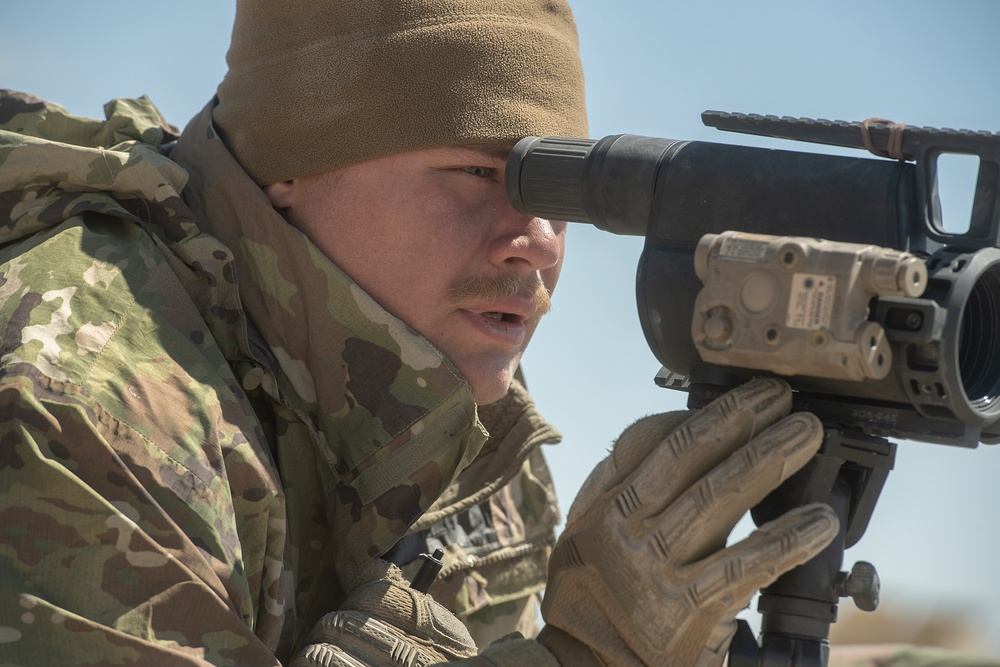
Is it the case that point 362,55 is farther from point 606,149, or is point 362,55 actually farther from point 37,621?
point 37,621

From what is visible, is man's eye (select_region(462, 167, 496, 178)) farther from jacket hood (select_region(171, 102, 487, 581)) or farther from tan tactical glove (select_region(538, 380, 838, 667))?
tan tactical glove (select_region(538, 380, 838, 667))

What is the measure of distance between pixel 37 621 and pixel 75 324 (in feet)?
1.76

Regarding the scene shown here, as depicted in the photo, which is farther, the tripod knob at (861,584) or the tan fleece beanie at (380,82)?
the tan fleece beanie at (380,82)

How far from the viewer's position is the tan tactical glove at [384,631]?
227 centimetres

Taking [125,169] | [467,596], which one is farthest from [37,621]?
[467,596]

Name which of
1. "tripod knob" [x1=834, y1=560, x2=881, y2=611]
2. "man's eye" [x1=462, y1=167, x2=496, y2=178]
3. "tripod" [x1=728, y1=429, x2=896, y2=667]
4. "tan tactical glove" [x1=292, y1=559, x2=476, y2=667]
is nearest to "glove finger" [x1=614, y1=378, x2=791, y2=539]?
"tripod" [x1=728, y1=429, x2=896, y2=667]

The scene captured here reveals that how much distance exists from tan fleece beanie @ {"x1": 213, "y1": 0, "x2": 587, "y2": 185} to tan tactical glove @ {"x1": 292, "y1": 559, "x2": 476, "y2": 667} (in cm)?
91

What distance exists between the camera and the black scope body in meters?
1.85

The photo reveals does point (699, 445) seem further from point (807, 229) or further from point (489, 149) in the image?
point (489, 149)

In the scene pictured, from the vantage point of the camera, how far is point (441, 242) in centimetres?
263

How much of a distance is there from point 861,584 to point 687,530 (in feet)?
0.97

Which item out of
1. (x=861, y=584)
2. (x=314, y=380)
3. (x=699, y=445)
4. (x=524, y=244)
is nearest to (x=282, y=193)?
(x=314, y=380)

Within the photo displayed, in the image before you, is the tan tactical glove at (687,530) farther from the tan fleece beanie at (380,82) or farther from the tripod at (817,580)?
the tan fleece beanie at (380,82)

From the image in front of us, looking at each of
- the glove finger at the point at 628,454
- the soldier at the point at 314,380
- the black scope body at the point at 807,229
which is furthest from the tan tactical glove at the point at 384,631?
the black scope body at the point at 807,229
